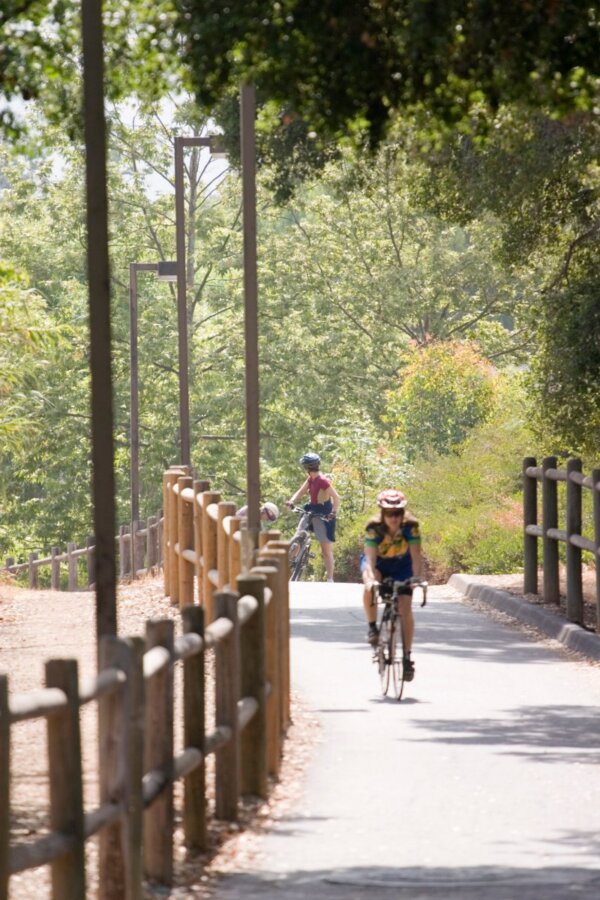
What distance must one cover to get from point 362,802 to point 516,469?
23241 millimetres

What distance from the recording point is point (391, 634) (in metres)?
14.6

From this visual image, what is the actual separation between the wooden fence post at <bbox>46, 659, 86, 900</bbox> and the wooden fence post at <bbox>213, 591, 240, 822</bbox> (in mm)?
3147

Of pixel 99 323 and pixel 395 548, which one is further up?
pixel 99 323

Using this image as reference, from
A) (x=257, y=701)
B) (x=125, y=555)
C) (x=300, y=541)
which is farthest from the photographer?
(x=125, y=555)

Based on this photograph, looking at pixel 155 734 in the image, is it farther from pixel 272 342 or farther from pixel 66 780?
pixel 272 342

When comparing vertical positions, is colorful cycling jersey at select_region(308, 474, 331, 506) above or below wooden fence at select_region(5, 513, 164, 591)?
above

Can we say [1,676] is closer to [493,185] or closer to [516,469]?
[493,185]

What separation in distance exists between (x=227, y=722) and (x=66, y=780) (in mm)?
3284

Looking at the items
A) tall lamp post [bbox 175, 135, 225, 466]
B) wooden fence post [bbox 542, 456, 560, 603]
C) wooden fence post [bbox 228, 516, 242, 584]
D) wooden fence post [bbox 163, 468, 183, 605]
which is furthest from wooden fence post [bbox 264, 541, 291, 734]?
tall lamp post [bbox 175, 135, 225, 466]

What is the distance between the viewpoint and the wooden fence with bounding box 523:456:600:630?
1858cm

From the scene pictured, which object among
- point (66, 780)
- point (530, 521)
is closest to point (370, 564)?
point (530, 521)

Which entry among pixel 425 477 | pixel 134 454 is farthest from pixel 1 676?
pixel 134 454

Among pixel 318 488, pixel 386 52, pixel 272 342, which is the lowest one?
pixel 318 488

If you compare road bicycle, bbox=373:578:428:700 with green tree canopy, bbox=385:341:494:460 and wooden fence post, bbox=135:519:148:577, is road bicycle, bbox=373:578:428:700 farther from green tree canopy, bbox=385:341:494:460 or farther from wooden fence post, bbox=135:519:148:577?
green tree canopy, bbox=385:341:494:460
